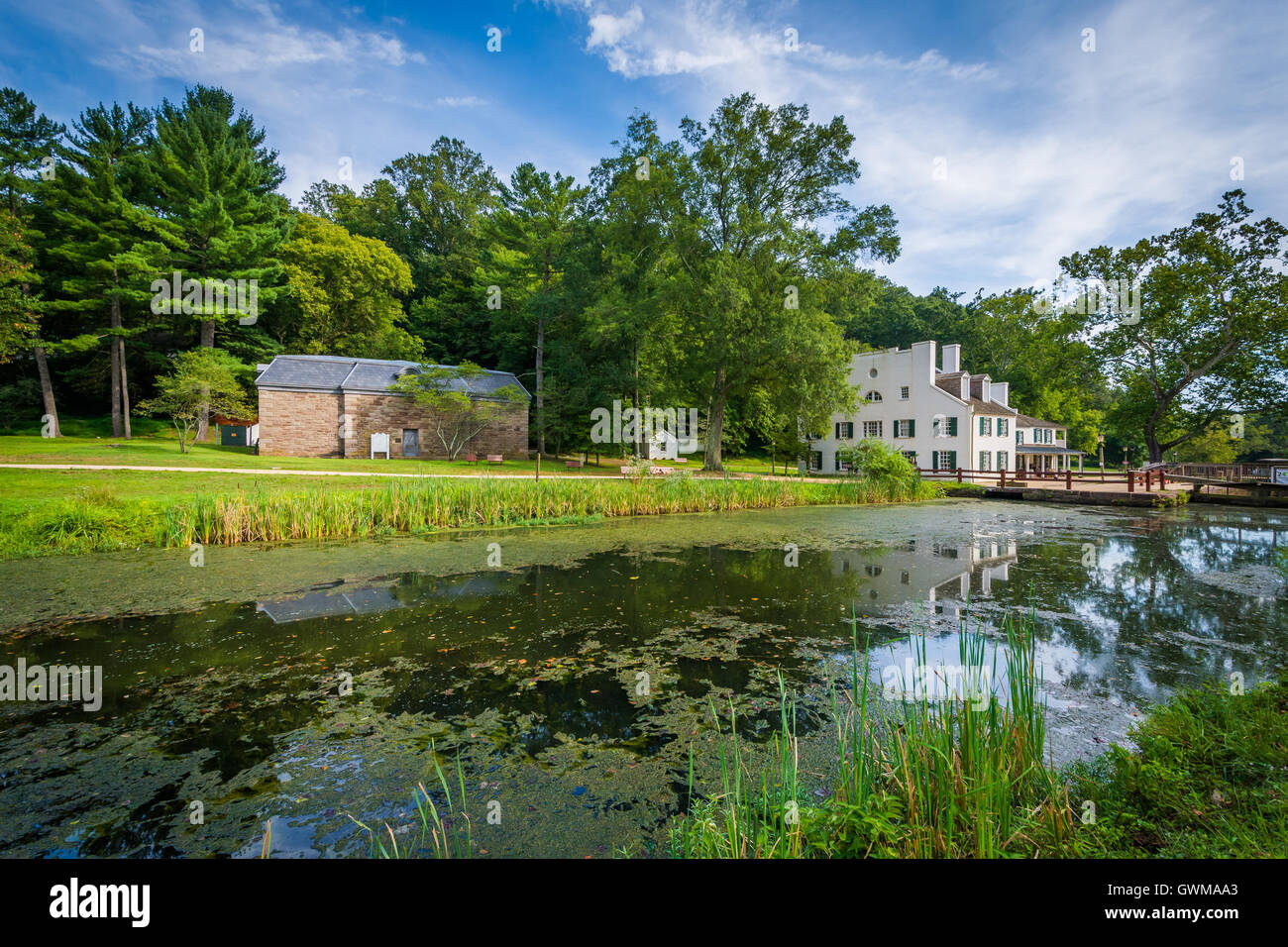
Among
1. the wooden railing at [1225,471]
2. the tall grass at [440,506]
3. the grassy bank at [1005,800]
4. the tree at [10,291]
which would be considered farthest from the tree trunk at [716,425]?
the tree at [10,291]

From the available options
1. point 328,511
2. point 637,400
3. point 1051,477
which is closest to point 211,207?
point 637,400

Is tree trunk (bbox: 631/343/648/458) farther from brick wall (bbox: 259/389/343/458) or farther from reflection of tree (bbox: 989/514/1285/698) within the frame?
reflection of tree (bbox: 989/514/1285/698)

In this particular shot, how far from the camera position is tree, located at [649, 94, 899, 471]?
24.2m

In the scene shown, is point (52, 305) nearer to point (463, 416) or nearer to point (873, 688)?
point (463, 416)

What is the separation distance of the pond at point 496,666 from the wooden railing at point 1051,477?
618 inches

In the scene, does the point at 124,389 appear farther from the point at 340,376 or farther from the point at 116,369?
the point at 340,376

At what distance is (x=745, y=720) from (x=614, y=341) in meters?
27.1

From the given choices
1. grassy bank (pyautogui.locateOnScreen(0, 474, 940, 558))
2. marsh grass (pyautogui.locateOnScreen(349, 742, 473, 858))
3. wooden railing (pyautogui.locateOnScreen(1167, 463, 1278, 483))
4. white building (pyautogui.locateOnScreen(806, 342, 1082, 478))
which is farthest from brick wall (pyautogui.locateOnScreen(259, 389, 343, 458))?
wooden railing (pyautogui.locateOnScreen(1167, 463, 1278, 483))

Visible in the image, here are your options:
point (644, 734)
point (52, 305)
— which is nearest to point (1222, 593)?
point (644, 734)

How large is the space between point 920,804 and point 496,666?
11.9ft

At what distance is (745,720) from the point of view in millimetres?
4023

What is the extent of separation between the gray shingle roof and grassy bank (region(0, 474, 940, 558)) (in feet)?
46.2

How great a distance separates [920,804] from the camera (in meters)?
2.54
